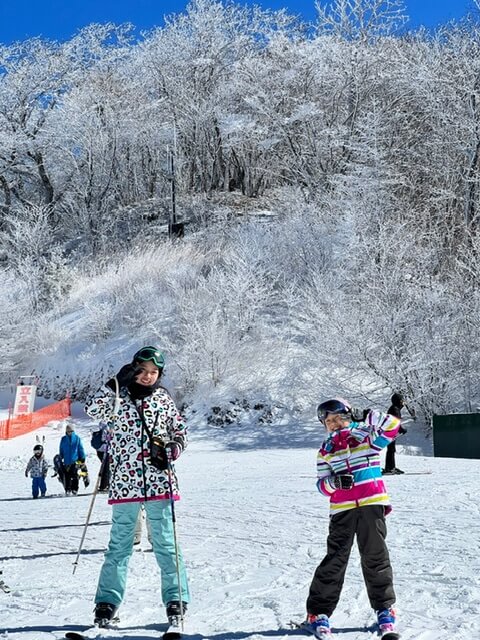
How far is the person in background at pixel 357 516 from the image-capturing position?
4570 mm

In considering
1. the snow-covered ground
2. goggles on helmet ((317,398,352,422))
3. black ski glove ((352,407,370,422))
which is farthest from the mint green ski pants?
black ski glove ((352,407,370,422))

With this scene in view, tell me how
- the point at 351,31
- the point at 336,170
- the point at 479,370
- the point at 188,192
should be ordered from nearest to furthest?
the point at 479,370 → the point at 336,170 → the point at 351,31 → the point at 188,192

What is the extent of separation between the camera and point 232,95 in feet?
176

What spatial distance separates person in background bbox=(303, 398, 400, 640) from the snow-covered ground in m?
0.20

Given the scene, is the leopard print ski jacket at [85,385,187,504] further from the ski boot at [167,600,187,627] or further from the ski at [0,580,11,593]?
the ski at [0,580,11,593]

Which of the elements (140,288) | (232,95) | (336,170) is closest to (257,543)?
(140,288)

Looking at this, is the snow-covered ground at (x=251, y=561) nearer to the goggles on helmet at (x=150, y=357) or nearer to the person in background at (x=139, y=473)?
the person in background at (x=139, y=473)

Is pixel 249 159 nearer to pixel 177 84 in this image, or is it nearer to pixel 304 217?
pixel 177 84

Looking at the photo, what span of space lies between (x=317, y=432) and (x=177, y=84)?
34.7 m

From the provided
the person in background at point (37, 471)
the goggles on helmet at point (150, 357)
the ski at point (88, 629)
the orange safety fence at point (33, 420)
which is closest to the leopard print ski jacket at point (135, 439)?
the goggles on helmet at point (150, 357)

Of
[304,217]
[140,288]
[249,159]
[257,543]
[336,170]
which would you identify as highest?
[249,159]

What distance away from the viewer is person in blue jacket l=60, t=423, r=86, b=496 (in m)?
13.8

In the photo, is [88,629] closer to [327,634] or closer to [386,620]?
[327,634]

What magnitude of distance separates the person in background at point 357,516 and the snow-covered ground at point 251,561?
20 centimetres
